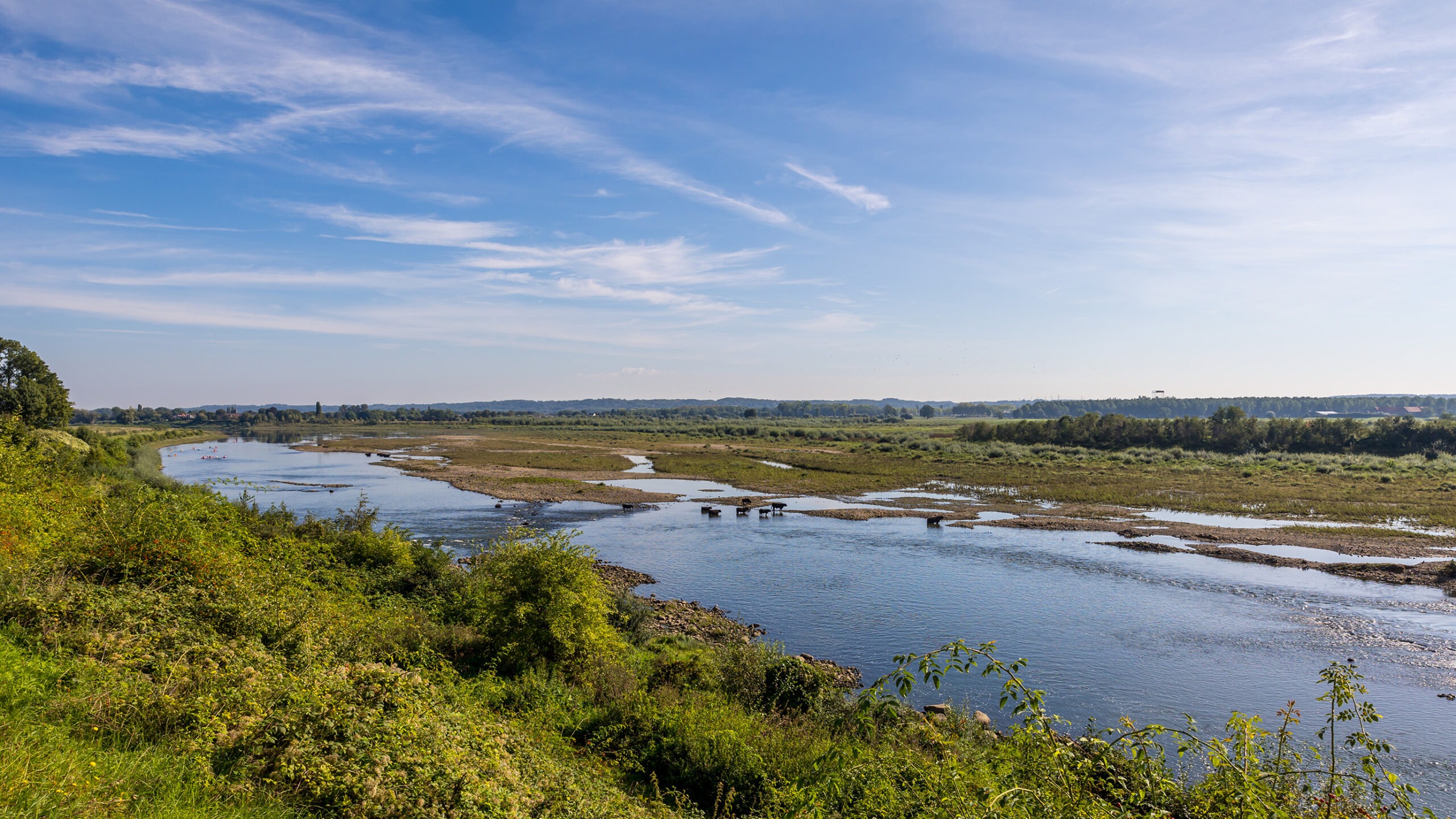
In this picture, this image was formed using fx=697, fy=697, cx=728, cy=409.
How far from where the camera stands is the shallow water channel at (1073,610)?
59.4ft

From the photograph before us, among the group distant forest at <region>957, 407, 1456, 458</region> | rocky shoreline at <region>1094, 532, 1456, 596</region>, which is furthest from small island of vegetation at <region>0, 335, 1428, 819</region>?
distant forest at <region>957, 407, 1456, 458</region>

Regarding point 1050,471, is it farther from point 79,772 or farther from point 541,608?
point 79,772

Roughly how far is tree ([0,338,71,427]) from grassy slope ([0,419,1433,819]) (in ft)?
146

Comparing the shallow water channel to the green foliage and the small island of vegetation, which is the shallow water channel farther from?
the green foliage

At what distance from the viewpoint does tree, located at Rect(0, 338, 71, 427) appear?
1965 inches

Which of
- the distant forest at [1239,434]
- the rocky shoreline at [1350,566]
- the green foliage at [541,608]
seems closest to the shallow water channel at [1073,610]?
the rocky shoreline at [1350,566]

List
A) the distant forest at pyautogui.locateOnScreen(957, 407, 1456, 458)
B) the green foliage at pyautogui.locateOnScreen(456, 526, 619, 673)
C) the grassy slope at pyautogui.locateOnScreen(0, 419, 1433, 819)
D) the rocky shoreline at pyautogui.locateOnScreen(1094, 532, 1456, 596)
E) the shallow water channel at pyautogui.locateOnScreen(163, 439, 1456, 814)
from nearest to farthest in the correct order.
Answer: the grassy slope at pyautogui.locateOnScreen(0, 419, 1433, 819) → the green foliage at pyautogui.locateOnScreen(456, 526, 619, 673) → the shallow water channel at pyautogui.locateOnScreen(163, 439, 1456, 814) → the rocky shoreline at pyautogui.locateOnScreen(1094, 532, 1456, 596) → the distant forest at pyautogui.locateOnScreen(957, 407, 1456, 458)

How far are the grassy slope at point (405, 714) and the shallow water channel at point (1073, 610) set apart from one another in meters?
5.01

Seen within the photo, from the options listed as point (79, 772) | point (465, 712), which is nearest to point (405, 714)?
point (465, 712)

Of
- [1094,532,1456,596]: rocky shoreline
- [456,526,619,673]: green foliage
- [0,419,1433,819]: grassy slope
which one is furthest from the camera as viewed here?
[1094,532,1456,596]: rocky shoreline

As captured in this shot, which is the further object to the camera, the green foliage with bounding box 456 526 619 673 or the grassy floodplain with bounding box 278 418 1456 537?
the grassy floodplain with bounding box 278 418 1456 537

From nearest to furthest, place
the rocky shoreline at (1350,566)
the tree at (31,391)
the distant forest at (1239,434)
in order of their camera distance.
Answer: the rocky shoreline at (1350,566) → the tree at (31,391) → the distant forest at (1239,434)

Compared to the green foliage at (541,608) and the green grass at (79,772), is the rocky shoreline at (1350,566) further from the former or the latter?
the green grass at (79,772)

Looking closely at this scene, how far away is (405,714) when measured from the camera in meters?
7.97
